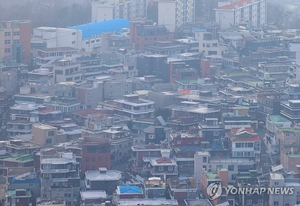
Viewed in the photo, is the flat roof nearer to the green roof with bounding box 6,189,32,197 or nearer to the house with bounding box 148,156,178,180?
the green roof with bounding box 6,189,32,197

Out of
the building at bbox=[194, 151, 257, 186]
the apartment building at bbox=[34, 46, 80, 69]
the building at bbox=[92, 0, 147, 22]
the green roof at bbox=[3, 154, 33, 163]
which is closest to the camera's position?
the building at bbox=[194, 151, 257, 186]

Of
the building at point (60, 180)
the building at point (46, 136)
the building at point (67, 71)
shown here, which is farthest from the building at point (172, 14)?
the building at point (60, 180)

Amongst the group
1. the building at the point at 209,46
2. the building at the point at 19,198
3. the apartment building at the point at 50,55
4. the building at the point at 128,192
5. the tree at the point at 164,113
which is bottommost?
the building at the point at 19,198

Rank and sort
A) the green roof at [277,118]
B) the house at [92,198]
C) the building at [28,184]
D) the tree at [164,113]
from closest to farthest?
the house at [92,198] < the building at [28,184] < the green roof at [277,118] < the tree at [164,113]

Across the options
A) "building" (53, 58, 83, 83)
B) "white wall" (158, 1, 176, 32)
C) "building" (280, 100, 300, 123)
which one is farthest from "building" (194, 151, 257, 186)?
A: "white wall" (158, 1, 176, 32)

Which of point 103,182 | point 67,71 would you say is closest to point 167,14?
point 67,71

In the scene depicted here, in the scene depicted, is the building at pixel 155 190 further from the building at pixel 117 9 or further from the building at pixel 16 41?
the building at pixel 117 9

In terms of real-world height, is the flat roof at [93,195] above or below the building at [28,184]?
below
